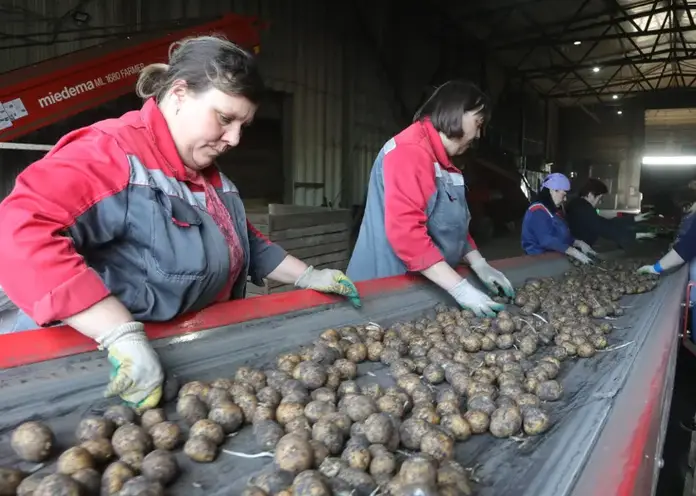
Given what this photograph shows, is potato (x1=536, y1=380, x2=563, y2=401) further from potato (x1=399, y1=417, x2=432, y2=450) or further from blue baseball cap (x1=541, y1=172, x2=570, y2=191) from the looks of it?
blue baseball cap (x1=541, y1=172, x2=570, y2=191)

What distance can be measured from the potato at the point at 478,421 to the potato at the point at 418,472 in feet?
1.16

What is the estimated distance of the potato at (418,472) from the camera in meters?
1.18

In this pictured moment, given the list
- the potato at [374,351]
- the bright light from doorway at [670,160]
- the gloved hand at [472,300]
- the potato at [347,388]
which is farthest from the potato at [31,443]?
the bright light from doorway at [670,160]

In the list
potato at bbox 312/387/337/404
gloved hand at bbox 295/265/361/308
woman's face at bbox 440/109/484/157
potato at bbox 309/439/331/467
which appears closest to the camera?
potato at bbox 309/439/331/467

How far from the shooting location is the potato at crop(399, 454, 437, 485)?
1182mm

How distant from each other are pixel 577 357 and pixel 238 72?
1.78 meters

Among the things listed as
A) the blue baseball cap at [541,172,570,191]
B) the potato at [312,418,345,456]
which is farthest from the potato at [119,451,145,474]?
the blue baseball cap at [541,172,570,191]

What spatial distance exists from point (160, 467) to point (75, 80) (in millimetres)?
4573

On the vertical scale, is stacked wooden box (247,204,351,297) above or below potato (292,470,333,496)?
above

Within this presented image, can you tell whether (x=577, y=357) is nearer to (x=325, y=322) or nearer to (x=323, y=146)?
(x=325, y=322)

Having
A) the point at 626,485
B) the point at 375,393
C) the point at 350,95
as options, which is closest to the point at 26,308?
the point at 375,393

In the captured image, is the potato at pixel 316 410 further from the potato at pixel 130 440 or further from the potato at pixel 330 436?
the potato at pixel 130 440

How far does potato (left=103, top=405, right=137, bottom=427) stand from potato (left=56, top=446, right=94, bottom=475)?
0.58 feet

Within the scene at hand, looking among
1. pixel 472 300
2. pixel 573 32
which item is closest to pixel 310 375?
pixel 472 300
